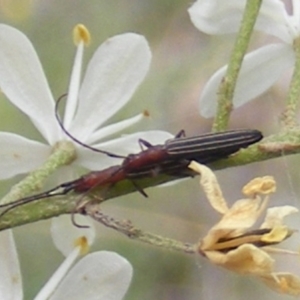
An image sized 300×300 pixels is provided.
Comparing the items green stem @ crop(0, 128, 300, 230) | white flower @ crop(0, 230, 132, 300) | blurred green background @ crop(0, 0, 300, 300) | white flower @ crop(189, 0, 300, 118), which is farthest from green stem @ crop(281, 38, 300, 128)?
blurred green background @ crop(0, 0, 300, 300)

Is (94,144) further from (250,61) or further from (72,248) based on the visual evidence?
(250,61)

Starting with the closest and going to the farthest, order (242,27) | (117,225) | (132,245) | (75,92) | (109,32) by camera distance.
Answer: (117,225) < (242,27) < (75,92) < (132,245) < (109,32)

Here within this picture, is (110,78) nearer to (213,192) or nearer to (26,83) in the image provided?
(26,83)

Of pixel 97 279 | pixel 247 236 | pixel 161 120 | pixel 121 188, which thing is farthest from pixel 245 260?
pixel 161 120

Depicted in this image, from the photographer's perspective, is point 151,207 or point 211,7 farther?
point 151,207

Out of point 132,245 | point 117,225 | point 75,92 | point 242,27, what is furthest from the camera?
point 132,245

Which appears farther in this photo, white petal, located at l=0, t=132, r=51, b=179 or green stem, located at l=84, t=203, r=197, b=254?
white petal, located at l=0, t=132, r=51, b=179

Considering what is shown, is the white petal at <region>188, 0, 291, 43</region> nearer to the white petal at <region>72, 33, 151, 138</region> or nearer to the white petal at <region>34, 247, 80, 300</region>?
the white petal at <region>72, 33, 151, 138</region>

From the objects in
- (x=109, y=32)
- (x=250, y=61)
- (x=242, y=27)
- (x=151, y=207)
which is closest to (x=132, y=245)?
(x=151, y=207)
